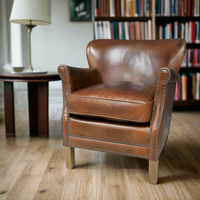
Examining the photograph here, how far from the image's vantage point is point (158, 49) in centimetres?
169

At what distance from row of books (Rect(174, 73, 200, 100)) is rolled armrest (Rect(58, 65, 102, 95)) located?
1.77 metres

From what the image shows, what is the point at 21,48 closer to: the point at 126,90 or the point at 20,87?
the point at 20,87

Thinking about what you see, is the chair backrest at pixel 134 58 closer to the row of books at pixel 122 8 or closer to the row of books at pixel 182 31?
the row of books at pixel 122 8

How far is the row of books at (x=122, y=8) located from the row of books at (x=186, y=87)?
96cm

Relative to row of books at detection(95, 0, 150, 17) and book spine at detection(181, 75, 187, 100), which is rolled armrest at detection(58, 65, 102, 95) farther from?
book spine at detection(181, 75, 187, 100)

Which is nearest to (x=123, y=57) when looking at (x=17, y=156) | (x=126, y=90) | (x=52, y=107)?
(x=126, y=90)

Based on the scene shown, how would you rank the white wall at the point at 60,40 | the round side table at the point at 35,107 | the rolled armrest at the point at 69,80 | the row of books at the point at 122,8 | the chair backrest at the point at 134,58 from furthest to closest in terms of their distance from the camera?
the white wall at the point at 60,40 → the row of books at the point at 122,8 → the round side table at the point at 35,107 → the chair backrest at the point at 134,58 → the rolled armrest at the point at 69,80

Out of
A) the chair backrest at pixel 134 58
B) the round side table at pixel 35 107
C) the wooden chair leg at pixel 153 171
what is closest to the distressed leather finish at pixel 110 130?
the wooden chair leg at pixel 153 171

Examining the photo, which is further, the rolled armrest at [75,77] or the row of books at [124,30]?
the row of books at [124,30]

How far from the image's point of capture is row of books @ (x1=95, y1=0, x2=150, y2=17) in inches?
118

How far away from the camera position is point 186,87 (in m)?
3.15

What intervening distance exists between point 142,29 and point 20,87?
219 centimetres

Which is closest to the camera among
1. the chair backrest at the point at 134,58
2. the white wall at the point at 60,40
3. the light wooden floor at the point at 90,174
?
the light wooden floor at the point at 90,174

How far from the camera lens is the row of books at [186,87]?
315cm
